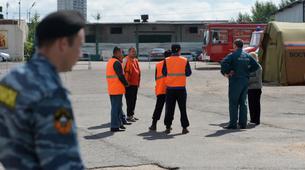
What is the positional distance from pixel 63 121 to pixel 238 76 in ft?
33.6

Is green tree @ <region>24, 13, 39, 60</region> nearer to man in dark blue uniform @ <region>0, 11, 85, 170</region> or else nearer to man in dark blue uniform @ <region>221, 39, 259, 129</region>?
man in dark blue uniform @ <region>221, 39, 259, 129</region>

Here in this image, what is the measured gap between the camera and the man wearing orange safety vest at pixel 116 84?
1240 cm

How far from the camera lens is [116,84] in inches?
492

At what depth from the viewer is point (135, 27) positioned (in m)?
77.9

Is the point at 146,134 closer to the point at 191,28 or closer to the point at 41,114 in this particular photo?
the point at 41,114

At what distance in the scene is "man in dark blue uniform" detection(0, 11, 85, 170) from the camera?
9.00ft

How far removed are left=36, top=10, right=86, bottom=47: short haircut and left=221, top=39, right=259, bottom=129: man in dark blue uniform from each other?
9.97m

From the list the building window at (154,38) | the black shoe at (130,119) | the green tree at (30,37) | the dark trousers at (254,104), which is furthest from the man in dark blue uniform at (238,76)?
the building window at (154,38)

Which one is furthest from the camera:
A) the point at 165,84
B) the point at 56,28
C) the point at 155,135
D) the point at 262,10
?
the point at 262,10

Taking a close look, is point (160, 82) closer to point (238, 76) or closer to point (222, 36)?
point (238, 76)

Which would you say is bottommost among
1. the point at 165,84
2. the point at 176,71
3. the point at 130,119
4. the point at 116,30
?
the point at 130,119

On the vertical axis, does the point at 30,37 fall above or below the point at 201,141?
above

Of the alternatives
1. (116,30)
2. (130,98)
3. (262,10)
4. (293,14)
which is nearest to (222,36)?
(293,14)

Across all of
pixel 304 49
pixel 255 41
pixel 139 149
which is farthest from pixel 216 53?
pixel 139 149
